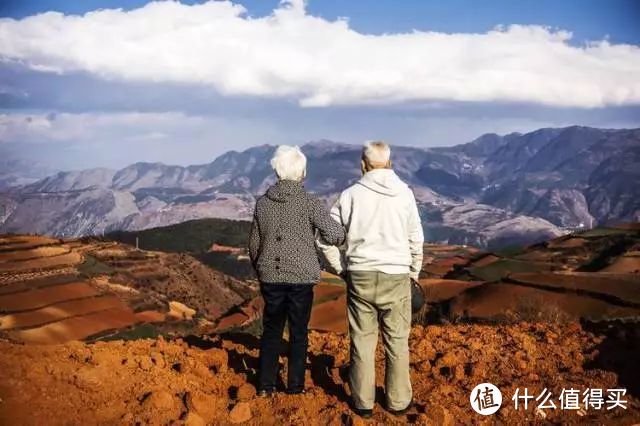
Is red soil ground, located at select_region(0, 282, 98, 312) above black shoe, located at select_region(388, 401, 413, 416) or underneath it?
underneath

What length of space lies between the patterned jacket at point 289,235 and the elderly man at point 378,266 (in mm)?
250

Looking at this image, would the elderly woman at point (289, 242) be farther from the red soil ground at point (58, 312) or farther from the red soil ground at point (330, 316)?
the red soil ground at point (58, 312)

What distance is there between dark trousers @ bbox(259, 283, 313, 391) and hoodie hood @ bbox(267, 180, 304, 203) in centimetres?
87

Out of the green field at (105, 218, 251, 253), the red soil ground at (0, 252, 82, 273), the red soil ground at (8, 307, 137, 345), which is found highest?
the red soil ground at (0, 252, 82, 273)

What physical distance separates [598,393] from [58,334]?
48172mm

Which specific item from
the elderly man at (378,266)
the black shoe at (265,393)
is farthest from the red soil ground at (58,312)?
the elderly man at (378,266)

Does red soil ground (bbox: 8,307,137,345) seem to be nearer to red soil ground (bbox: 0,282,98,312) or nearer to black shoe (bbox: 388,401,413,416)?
red soil ground (bbox: 0,282,98,312)

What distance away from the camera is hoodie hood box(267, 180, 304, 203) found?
18.7 ft

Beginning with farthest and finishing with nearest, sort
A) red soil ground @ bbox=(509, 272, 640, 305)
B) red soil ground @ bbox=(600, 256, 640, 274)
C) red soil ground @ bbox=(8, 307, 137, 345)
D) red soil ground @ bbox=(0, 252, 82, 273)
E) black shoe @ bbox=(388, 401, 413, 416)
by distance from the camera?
red soil ground @ bbox=(600, 256, 640, 274)
red soil ground @ bbox=(0, 252, 82, 273)
red soil ground @ bbox=(8, 307, 137, 345)
red soil ground @ bbox=(509, 272, 640, 305)
black shoe @ bbox=(388, 401, 413, 416)

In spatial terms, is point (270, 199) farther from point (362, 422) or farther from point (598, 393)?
point (598, 393)

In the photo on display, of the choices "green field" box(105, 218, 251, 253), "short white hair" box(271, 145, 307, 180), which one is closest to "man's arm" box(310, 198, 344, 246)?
"short white hair" box(271, 145, 307, 180)

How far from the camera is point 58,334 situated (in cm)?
4697

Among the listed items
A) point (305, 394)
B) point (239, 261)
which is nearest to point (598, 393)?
point (305, 394)

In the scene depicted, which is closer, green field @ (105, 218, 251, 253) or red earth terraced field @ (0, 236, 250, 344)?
red earth terraced field @ (0, 236, 250, 344)
